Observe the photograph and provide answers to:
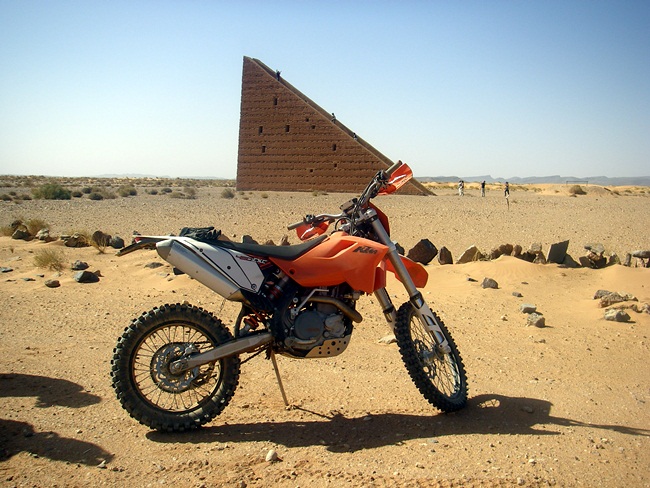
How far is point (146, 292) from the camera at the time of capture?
28.2 ft

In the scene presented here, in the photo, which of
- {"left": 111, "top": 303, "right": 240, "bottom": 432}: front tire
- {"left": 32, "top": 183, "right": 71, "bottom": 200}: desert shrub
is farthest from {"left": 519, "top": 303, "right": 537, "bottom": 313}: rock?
{"left": 32, "top": 183, "right": 71, "bottom": 200}: desert shrub

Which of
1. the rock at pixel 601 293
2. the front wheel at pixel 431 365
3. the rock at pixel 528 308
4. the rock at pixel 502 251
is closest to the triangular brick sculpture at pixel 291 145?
the rock at pixel 502 251

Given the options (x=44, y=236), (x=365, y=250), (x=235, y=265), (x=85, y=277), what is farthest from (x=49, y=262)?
(x=365, y=250)

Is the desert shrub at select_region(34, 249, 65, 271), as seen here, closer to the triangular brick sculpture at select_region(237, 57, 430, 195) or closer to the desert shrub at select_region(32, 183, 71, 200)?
the desert shrub at select_region(32, 183, 71, 200)

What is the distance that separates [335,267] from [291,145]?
38.5 m

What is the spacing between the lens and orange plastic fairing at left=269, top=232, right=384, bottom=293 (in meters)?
4.19

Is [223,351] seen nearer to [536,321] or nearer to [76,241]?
[536,321]

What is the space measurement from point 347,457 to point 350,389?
4.56ft

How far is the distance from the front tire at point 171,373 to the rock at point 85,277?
5.55m

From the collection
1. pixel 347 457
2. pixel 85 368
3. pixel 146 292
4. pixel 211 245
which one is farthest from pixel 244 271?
pixel 146 292

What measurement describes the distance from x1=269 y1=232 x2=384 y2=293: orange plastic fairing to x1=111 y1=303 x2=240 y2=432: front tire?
66 centimetres

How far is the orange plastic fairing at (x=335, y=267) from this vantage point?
4.19 meters

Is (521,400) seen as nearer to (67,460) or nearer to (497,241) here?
(67,460)

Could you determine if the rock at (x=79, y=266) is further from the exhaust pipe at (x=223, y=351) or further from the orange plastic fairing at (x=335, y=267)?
the orange plastic fairing at (x=335, y=267)
